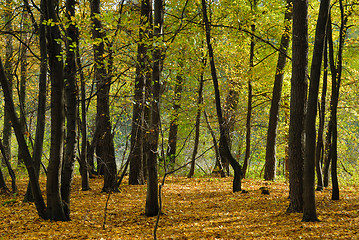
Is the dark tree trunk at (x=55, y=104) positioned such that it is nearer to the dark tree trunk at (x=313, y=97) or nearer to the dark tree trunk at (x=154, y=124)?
the dark tree trunk at (x=154, y=124)

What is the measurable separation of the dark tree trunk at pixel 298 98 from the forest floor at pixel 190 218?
1.67 feet

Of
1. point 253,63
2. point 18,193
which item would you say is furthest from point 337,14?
point 18,193

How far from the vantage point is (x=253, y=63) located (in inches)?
480

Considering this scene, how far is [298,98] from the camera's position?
6.01m

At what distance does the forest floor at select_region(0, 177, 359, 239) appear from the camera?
16.1 feet

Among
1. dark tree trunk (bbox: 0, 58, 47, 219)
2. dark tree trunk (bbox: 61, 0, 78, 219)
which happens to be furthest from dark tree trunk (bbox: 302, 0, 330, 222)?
dark tree trunk (bbox: 0, 58, 47, 219)

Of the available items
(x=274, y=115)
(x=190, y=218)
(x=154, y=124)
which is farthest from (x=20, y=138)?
(x=274, y=115)

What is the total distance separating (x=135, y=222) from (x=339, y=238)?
11.1 ft

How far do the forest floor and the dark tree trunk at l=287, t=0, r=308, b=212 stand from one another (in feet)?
1.67

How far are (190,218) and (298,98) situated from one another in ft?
10.2

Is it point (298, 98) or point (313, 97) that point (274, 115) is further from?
point (313, 97)

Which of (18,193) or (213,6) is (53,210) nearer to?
(18,193)

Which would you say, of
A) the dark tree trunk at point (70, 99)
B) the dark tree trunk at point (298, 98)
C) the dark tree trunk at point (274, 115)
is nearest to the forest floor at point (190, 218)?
the dark tree trunk at point (298, 98)

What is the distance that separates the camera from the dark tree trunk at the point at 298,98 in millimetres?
5984
